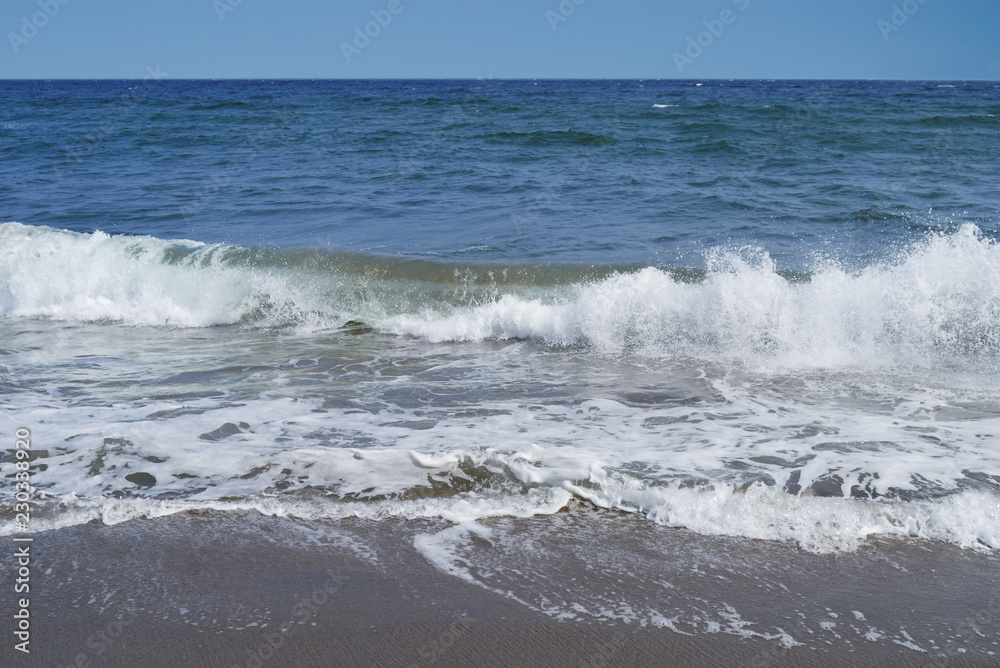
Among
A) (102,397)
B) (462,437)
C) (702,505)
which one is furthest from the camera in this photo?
(102,397)

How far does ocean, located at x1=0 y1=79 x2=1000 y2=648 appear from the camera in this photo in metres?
3.52

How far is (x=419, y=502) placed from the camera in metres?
3.45

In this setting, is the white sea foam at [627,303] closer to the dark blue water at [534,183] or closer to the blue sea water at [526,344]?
the blue sea water at [526,344]

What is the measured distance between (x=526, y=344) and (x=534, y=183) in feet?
22.8

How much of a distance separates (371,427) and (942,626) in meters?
2.97

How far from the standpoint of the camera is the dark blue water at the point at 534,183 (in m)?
9.48

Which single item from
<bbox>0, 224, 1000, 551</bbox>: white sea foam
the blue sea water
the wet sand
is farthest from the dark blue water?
the wet sand

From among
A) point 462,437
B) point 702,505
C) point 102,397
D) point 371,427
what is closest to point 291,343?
point 102,397

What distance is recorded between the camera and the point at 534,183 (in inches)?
512

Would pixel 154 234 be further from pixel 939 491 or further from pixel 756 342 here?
pixel 939 491

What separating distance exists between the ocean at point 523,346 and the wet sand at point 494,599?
166mm

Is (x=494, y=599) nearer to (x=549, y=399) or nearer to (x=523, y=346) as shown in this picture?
(x=549, y=399)

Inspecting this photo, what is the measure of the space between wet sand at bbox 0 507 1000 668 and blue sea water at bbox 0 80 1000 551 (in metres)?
0.21

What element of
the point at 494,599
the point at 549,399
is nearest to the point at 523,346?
the point at 549,399
